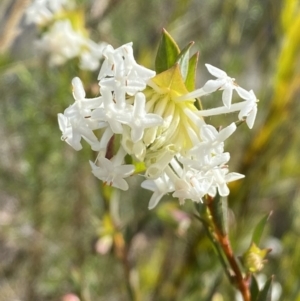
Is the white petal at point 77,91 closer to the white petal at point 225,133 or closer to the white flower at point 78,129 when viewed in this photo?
the white flower at point 78,129

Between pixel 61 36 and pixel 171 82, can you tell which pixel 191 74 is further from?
pixel 61 36

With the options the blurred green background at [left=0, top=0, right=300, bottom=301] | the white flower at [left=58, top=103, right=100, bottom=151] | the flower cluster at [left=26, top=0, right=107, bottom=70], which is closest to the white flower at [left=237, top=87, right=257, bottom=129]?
the white flower at [left=58, top=103, right=100, bottom=151]

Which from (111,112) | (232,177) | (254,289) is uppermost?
(111,112)

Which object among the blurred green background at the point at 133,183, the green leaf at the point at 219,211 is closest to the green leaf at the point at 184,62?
the green leaf at the point at 219,211

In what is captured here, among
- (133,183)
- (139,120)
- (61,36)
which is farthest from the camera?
(133,183)

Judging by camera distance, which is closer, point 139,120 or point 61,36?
point 139,120

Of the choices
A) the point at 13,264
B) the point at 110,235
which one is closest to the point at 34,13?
the point at 110,235

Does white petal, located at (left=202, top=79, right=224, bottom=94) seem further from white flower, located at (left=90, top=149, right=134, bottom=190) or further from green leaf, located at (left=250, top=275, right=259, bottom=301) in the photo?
green leaf, located at (left=250, top=275, right=259, bottom=301)

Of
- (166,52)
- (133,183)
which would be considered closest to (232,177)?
(166,52)
